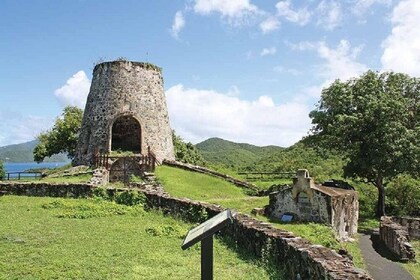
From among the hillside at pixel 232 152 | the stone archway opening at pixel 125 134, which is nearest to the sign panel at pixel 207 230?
the stone archway opening at pixel 125 134

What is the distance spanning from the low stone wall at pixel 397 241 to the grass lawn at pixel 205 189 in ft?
21.8

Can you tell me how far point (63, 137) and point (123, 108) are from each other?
17.3 meters

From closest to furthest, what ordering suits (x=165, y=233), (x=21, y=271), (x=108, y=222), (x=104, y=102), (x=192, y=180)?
(x=21, y=271) → (x=165, y=233) → (x=108, y=222) → (x=192, y=180) → (x=104, y=102)

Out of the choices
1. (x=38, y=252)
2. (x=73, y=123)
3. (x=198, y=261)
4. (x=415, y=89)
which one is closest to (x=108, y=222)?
(x=38, y=252)

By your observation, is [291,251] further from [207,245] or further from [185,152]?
[185,152]

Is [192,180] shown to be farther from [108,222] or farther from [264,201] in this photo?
[108,222]

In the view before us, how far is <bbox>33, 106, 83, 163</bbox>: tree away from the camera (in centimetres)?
4697

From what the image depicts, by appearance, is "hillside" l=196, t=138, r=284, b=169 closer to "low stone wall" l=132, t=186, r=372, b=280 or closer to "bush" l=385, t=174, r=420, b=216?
"bush" l=385, t=174, r=420, b=216

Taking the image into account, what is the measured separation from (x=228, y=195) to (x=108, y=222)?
44.1 feet

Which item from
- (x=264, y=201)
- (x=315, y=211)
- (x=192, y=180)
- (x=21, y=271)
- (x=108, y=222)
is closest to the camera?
(x=21, y=271)

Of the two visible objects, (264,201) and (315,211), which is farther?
(264,201)

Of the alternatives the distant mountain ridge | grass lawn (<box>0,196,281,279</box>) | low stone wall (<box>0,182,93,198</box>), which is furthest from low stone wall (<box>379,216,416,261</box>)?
the distant mountain ridge

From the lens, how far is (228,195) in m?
28.4

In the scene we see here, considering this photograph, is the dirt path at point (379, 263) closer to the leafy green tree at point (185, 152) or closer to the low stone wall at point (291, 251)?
the low stone wall at point (291, 251)
